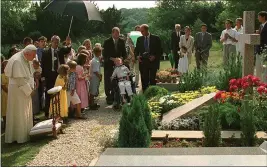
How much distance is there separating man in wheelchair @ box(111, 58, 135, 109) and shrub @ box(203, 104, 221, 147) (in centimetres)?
405

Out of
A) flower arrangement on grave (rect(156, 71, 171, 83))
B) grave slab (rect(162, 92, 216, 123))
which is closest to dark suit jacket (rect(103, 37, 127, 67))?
flower arrangement on grave (rect(156, 71, 171, 83))

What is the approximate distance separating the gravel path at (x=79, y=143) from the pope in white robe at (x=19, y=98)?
1.96 feet

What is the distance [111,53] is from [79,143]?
4085 millimetres

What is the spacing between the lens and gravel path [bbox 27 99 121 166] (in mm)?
→ 6366

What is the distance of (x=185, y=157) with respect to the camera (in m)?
4.98

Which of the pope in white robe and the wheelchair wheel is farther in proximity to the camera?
the wheelchair wheel

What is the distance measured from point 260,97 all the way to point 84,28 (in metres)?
29.6

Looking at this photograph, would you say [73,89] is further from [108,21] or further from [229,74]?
[108,21]

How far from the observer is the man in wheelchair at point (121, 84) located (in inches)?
400

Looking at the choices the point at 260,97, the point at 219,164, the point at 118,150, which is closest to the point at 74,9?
the point at 260,97

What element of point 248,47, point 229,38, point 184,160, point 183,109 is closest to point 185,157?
point 184,160

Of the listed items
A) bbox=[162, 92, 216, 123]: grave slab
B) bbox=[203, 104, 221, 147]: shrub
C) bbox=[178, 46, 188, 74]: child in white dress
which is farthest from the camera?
bbox=[178, 46, 188, 74]: child in white dress

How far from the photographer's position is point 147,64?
1131 centimetres

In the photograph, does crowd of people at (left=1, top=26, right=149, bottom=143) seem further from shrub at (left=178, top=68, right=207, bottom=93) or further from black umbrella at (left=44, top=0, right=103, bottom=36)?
shrub at (left=178, top=68, right=207, bottom=93)
